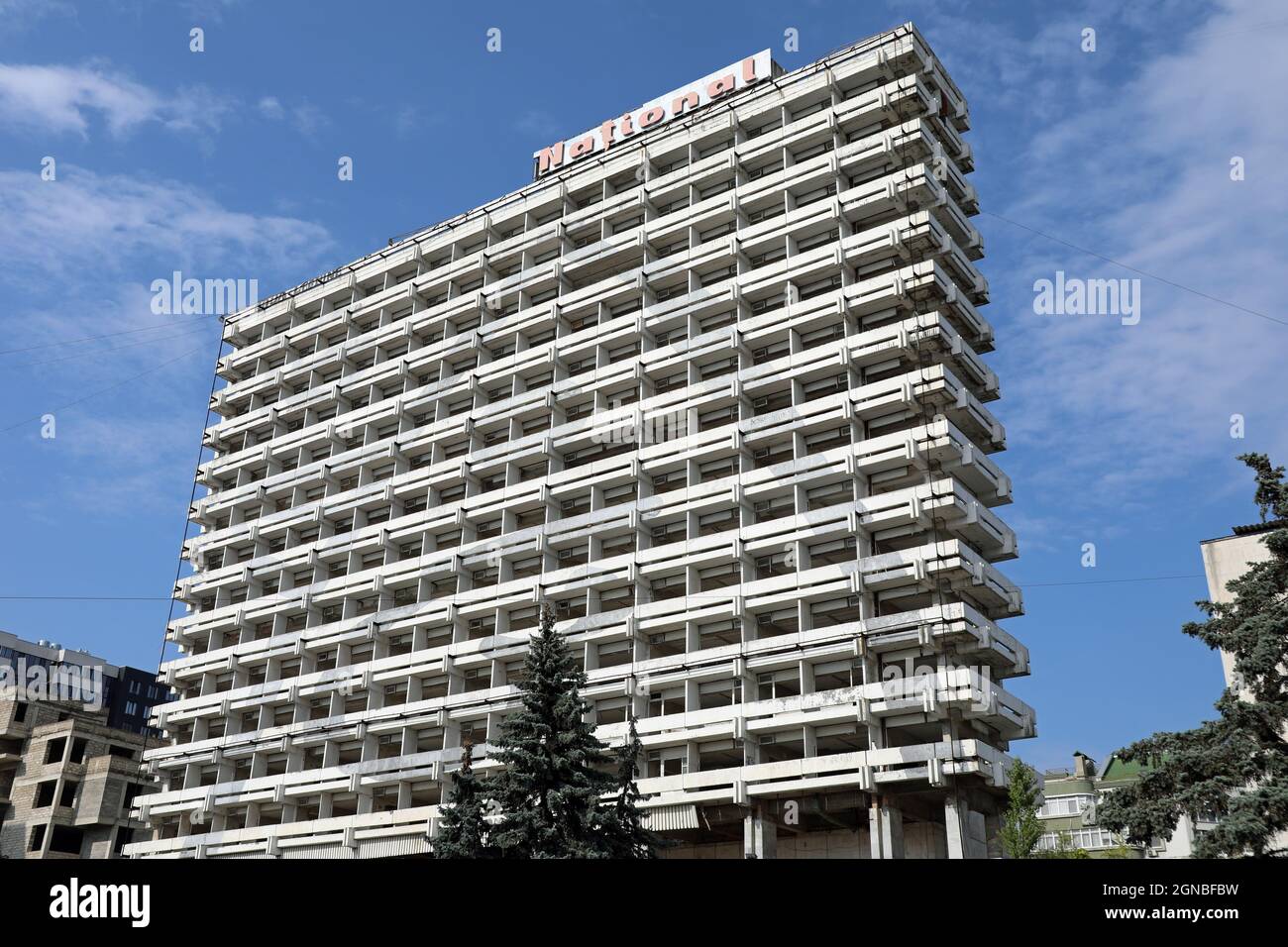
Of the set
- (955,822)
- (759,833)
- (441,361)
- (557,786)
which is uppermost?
(441,361)

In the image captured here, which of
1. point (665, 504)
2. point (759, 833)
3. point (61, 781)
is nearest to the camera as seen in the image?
point (759, 833)

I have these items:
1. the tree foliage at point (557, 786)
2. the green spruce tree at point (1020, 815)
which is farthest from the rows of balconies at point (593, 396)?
the tree foliage at point (557, 786)

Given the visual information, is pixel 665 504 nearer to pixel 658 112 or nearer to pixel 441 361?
pixel 441 361

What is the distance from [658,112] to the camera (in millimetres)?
65625

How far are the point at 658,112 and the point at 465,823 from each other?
43625mm

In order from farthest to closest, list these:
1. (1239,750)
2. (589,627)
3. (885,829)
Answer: (589,627)
(885,829)
(1239,750)

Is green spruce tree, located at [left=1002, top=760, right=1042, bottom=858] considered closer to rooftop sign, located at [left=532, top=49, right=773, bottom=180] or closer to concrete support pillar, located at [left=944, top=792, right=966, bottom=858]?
concrete support pillar, located at [left=944, top=792, right=966, bottom=858]

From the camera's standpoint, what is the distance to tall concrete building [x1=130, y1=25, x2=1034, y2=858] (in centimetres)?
4506

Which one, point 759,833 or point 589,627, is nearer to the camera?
point 759,833

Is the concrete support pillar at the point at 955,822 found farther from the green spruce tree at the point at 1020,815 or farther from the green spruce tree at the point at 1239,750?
the green spruce tree at the point at 1239,750

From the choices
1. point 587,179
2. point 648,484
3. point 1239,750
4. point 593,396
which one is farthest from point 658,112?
point 1239,750

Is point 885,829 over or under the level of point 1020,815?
under
